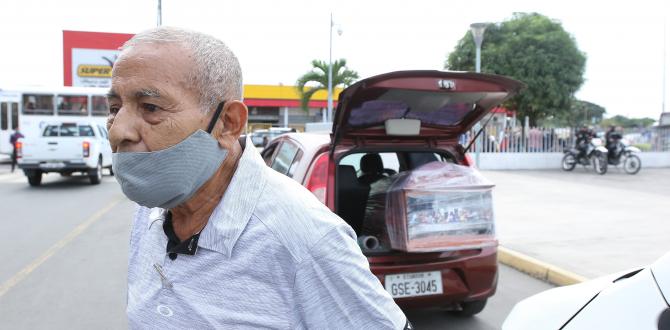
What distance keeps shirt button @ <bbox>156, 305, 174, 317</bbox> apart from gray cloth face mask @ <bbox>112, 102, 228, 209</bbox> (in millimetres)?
238

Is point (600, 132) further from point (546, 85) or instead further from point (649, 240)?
point (649, 240)

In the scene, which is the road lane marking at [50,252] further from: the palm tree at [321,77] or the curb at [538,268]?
the palm tree at [321,77]

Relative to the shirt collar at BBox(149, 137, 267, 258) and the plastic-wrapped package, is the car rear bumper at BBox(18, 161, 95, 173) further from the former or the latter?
the shirt collar at BBox(149, 137, 267, 258)

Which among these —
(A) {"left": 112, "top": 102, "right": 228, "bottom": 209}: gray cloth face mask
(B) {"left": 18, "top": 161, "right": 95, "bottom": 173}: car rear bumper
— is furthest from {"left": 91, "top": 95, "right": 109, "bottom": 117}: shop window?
(A) {"left": 112, "top": 102, "right": 228, "bottom": 209}: gray cloth face mask

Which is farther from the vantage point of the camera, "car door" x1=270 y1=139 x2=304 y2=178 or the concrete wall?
the concrete wall

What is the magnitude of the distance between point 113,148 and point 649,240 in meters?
6.94

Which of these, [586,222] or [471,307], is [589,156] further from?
[471,307]

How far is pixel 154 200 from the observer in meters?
1.26

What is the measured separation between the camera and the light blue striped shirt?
1134 millimetres

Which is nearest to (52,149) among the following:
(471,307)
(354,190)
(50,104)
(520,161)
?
(50,104)

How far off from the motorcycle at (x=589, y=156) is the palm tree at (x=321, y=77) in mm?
15203

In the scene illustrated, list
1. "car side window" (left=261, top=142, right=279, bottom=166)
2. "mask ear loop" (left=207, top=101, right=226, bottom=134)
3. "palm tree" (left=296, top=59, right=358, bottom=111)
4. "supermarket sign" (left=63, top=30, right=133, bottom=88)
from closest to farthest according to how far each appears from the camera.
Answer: "mask ear loop" (left=207, top=101, right=226, bottom=134)
"car side window" (left=261, top=142, right=279, bottom=166)
"palm tree" (left=296, top=59, right=358, bottom=111)
"supermarket sign" (left=63, top=30, right=133, bottom=88)

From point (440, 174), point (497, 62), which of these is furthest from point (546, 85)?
point (440, 174)

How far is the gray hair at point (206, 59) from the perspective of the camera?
1197 mm
